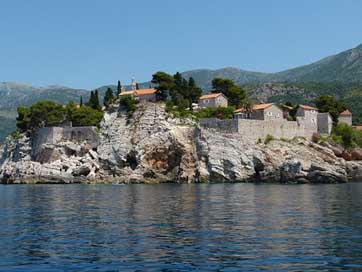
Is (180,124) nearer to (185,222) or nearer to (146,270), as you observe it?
(185,222)

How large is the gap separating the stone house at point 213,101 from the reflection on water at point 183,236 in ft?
143

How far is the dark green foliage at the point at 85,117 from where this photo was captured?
78.4 m

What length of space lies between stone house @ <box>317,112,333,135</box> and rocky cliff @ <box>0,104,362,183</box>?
18.4 ft

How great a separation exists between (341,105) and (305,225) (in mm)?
62569

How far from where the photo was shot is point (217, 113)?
74625 mm

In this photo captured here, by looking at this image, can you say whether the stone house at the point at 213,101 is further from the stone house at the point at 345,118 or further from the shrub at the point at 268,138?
the stone house at the point at 345,118

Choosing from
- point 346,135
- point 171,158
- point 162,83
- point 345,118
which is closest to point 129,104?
point 162,83

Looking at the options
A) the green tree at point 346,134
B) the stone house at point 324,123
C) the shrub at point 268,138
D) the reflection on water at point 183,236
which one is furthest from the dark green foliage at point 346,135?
the reflection on water at point 183,236

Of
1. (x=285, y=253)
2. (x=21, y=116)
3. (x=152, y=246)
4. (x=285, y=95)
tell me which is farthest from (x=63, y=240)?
(x=285, y=95)

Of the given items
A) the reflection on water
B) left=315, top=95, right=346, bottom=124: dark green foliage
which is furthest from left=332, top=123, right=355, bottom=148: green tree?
the reflection on water

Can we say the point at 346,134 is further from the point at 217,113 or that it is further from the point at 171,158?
the point at 171,158

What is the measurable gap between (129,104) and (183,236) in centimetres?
5550

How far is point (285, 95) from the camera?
17188cm

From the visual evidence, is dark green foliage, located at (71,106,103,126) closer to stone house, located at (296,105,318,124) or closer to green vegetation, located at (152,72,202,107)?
green vegetation, located at (152,72,202,107)
